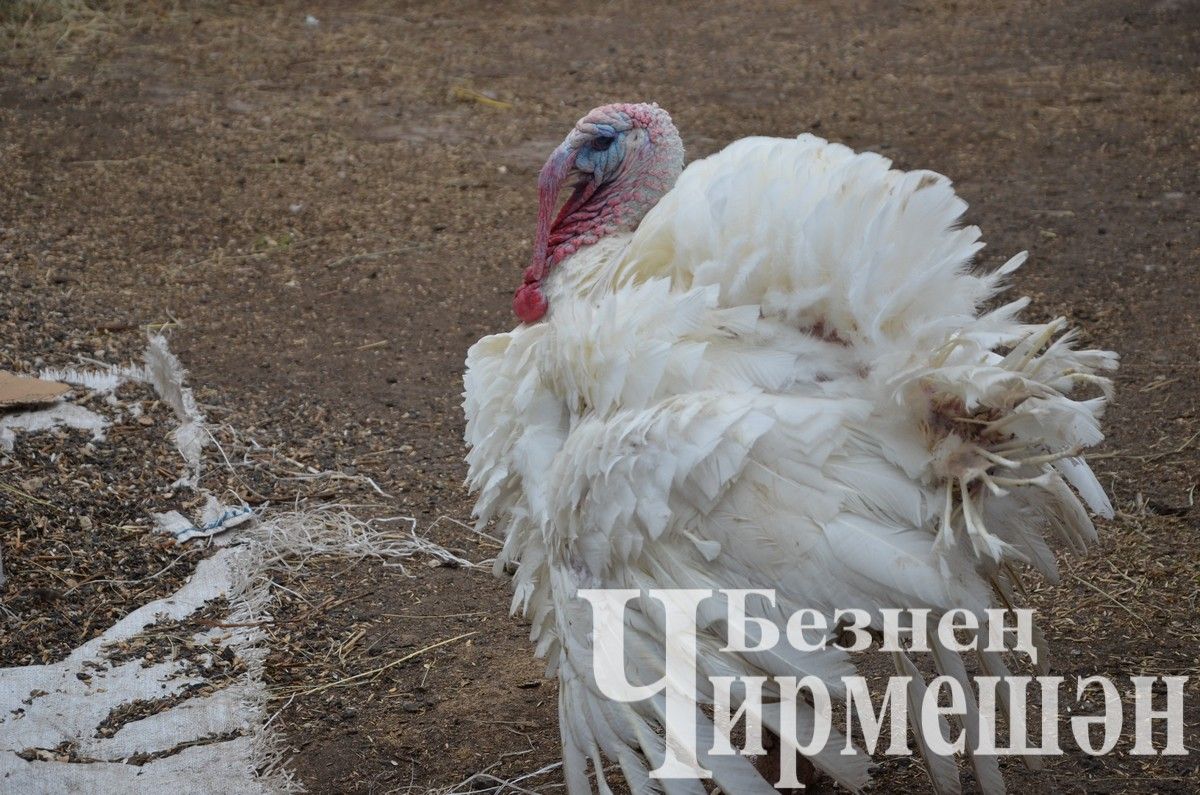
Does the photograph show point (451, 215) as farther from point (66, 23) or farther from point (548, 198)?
point (66, 23)

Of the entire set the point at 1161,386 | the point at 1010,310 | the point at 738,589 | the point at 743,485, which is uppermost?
the point at 1010,310

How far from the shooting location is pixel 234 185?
779 centimetres

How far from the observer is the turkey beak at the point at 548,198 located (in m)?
3.61

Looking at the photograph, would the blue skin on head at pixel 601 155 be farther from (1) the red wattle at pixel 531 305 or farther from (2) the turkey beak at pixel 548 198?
(1) the red wattle at pixel 531 305

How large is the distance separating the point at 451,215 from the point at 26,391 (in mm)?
2887

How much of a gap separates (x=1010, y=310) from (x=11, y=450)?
360 cm

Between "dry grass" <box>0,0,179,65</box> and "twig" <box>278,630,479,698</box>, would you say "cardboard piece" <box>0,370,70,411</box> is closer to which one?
"twig" <box>278,630,479,698</box>

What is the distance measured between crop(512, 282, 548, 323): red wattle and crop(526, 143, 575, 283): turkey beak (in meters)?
0.06

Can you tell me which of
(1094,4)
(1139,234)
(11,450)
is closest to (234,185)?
(11,450)

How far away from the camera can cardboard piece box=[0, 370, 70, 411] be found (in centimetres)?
499

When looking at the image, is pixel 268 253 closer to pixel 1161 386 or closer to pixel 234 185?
pixel 234 185

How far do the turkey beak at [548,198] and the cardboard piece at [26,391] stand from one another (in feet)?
7.96

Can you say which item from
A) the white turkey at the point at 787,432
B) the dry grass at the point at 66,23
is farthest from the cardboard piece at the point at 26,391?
the dry grass at the point at 66,23

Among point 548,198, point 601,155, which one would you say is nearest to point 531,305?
point 548,198
